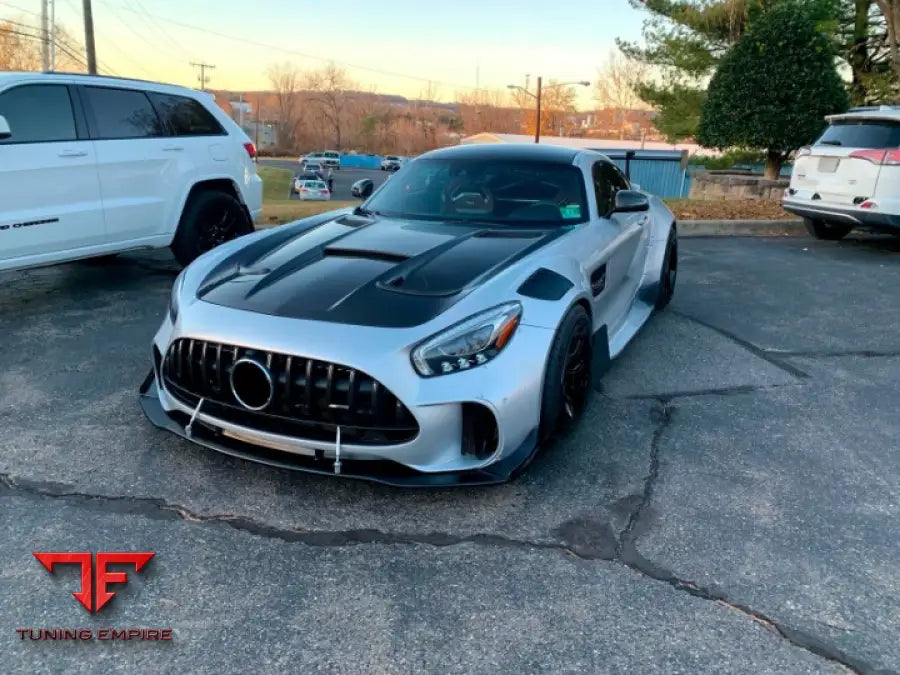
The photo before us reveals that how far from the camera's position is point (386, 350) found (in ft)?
8.86

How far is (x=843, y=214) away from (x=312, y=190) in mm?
33258

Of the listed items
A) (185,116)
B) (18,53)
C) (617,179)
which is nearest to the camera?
(617,179)

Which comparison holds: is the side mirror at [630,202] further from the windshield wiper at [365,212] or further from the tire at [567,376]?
the windshield wiper at [365,212]

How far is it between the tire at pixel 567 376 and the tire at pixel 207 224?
167 inches

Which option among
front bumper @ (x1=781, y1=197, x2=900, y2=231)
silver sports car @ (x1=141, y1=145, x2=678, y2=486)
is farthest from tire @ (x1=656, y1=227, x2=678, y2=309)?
front bumper @ (x1=781, y1=197, x2=900, y2=231)

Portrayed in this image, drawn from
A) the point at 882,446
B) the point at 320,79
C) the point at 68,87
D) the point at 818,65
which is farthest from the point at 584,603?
the point at 320,79

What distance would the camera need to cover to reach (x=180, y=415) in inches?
123

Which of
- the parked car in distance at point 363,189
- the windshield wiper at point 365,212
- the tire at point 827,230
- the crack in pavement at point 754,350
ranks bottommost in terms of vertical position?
the crack in pavement at point 754,350

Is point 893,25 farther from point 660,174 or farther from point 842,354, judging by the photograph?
point 660,174

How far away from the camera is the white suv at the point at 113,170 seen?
17.3 ft

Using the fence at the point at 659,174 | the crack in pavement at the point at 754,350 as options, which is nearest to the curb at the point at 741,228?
the crack in pavement at the point at 754,350

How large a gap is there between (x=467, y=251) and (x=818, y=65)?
12.8 metres

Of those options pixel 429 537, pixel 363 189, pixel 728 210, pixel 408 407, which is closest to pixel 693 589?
pixel 429 537

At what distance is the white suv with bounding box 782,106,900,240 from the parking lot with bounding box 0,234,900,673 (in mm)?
4728
